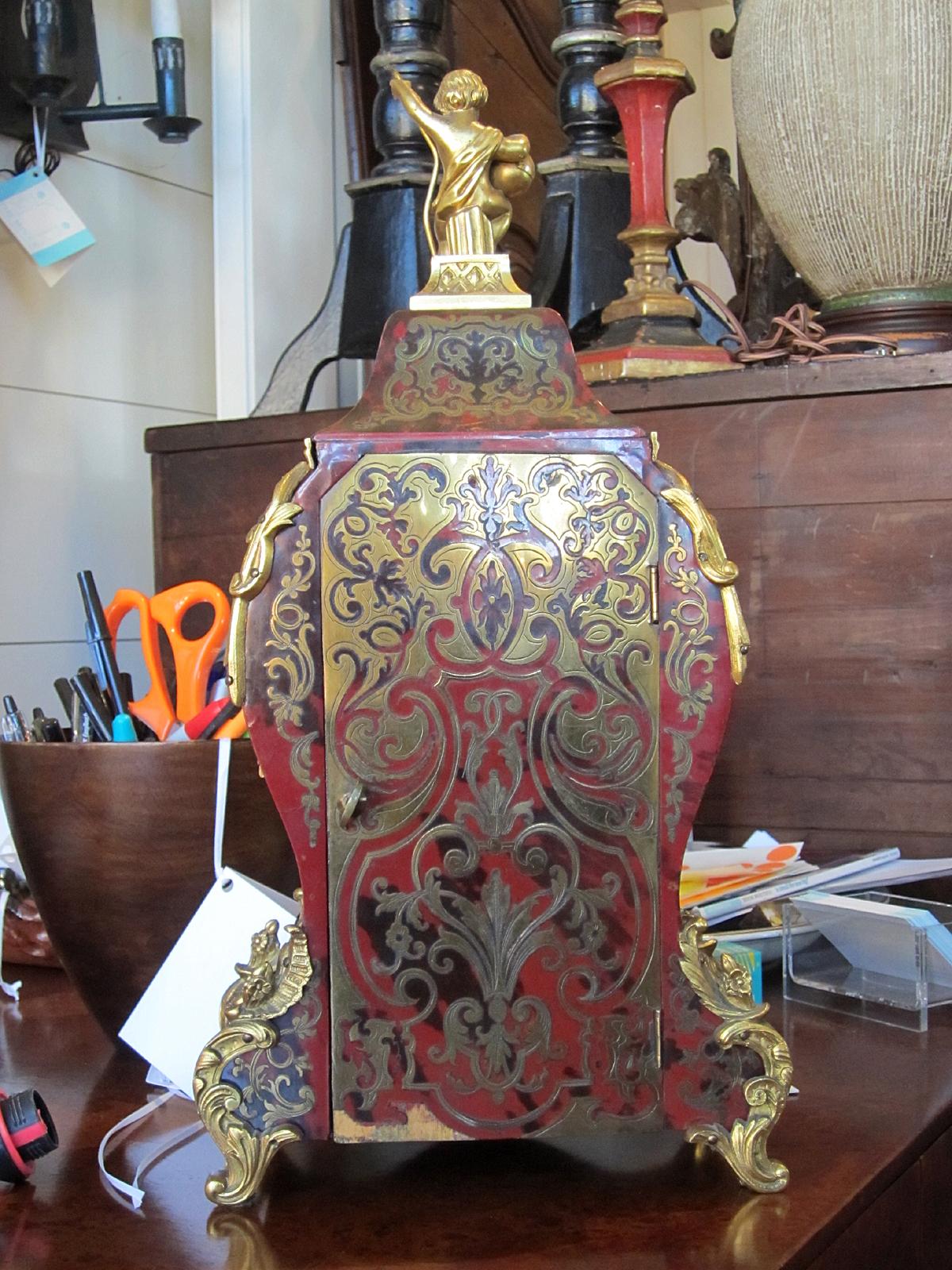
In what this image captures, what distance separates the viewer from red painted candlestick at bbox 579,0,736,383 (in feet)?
2.81

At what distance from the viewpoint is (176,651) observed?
0.69 m

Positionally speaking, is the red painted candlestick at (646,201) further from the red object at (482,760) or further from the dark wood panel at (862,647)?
the red object at (482,760)

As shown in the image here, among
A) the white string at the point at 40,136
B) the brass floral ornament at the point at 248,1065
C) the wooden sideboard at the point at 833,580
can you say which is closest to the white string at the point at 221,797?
the brass floral ornament at the point at 248,1065

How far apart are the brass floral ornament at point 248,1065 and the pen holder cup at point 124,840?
126 millimetres

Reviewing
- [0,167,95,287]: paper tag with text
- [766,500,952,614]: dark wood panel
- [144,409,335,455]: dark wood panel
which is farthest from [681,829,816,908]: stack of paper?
[0,167,95,287]: paper tag with text

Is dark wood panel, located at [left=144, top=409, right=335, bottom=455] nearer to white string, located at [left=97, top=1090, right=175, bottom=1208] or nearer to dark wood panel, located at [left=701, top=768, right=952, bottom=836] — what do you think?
dark wood panel, located at [left=701, top=768, right=952, bottom=836]

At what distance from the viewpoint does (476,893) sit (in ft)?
1.51

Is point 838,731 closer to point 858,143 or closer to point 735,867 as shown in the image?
point 735,867

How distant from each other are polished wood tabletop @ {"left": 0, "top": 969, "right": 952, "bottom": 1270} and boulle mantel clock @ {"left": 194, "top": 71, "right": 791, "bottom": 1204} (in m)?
0.02

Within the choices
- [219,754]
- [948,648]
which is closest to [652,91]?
[948,648]

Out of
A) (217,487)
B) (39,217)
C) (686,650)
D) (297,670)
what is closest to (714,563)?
(686,650)

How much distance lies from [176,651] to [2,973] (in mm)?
210

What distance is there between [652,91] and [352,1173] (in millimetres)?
671

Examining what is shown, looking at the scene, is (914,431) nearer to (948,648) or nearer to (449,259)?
(948,648)
